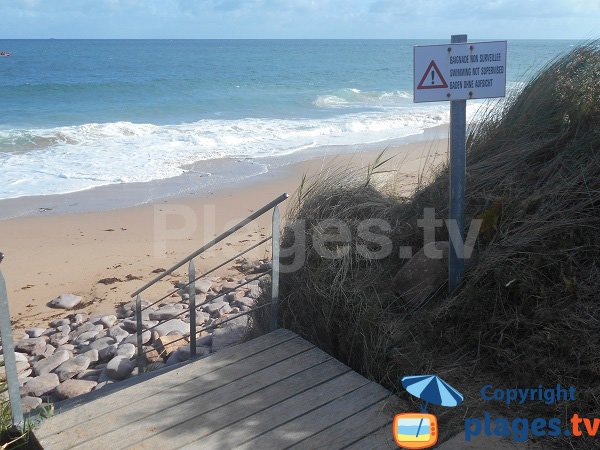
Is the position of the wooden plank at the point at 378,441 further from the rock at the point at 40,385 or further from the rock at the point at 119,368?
the rock at the point at 40,385

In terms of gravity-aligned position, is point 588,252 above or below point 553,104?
below

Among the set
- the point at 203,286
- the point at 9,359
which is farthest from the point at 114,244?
the point at 9,359

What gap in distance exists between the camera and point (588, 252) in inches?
147

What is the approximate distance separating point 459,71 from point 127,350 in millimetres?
4282

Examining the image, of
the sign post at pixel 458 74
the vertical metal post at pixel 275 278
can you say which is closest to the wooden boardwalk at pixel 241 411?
the vertical metal post at pixel 275 278

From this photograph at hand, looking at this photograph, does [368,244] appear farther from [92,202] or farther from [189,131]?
[189,131]

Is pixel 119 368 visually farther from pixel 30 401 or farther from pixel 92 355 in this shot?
pixel 30 401

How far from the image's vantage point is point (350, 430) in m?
3.27

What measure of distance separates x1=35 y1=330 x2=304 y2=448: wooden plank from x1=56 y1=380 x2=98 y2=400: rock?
1929 millimetres

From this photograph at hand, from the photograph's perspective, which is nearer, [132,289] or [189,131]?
[132,289]

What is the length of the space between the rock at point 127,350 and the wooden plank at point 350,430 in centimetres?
338

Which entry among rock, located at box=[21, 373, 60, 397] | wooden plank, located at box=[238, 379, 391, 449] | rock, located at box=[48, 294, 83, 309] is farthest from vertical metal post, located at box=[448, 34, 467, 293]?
rock, located at box=[48, 294, 83, 309]

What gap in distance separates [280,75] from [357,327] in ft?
150

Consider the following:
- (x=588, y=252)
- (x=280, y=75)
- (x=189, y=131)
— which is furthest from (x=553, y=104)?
(x=280, y=75)
